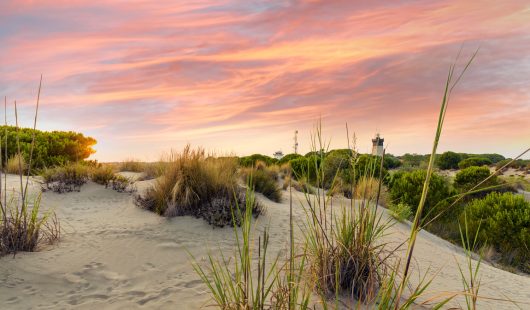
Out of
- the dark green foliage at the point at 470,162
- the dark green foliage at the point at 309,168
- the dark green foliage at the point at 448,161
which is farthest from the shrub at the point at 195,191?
the dark green foliage at the point at 448,161

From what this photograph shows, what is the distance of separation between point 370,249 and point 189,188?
377 centimetres

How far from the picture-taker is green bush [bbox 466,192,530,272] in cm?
909

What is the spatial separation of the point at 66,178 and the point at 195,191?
4.15 m

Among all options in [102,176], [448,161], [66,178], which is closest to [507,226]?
[102,176]

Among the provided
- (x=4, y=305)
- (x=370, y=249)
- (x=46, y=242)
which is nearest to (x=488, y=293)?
(x=370, y=249)

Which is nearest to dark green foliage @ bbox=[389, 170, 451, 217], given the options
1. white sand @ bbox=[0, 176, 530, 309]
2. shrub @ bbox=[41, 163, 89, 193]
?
white sand @ bbox=[0, 176, 530, 309]

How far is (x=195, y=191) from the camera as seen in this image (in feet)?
21.5

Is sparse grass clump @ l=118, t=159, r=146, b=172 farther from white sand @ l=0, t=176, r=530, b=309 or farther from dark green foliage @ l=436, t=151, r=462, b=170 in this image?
dark green foliage @ l=436, t=151, r=462, b=170

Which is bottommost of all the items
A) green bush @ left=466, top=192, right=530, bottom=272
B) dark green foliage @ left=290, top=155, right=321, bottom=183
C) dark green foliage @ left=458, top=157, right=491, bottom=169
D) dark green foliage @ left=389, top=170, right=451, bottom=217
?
green bush @ left=466, top=192, right=530, bottom=272

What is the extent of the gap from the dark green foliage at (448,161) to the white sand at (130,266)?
29.5 meters

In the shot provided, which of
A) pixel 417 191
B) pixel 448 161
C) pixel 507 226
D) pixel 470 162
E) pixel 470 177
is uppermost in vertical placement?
pixel 448 161

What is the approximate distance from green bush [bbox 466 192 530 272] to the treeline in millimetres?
13471

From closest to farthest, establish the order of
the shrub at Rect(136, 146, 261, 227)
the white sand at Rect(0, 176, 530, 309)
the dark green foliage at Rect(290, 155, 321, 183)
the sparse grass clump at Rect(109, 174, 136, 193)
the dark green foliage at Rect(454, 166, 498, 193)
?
the white sand at Rect(0, 176, 530, 309)
the shrub at Rect(136, 146, 261, 227)
the sparse grass clump at Rect(109, 174, 136, 193)
the dark green foliage at Rect(290, 155, 321, 183)
the dark green foliage at Rect(454, 166, 498, 193)

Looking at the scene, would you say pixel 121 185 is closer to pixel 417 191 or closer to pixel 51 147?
pixel 51 147
